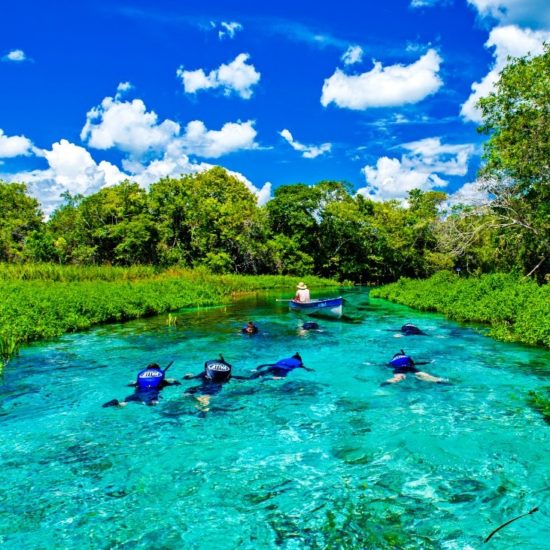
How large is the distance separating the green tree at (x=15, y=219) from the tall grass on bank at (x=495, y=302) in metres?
40.8

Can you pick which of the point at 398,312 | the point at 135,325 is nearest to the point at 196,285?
the point at 135,325

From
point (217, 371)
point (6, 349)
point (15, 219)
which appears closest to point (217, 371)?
point (217, 371)

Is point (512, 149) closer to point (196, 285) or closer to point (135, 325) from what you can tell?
point (135, 325)

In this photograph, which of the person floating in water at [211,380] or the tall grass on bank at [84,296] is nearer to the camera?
the person floating in water at [211,380]

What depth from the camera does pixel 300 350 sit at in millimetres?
18703

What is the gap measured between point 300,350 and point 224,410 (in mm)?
7509

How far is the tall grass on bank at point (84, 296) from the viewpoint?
2008 cm

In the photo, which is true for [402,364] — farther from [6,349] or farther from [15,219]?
[15,219]

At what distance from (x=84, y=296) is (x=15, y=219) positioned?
3853cm

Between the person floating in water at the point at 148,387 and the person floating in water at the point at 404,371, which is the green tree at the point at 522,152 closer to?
the person floating in water at the point at 404,371

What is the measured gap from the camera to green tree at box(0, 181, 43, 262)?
53.4 meters

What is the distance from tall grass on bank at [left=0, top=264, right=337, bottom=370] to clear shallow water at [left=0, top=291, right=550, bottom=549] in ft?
13.5

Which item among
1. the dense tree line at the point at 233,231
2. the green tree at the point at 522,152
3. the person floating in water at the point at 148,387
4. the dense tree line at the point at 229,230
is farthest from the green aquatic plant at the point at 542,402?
the dense tree line at the point at 229,230

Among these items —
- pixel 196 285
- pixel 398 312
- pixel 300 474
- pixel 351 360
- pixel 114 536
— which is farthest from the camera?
pixel 196 285
